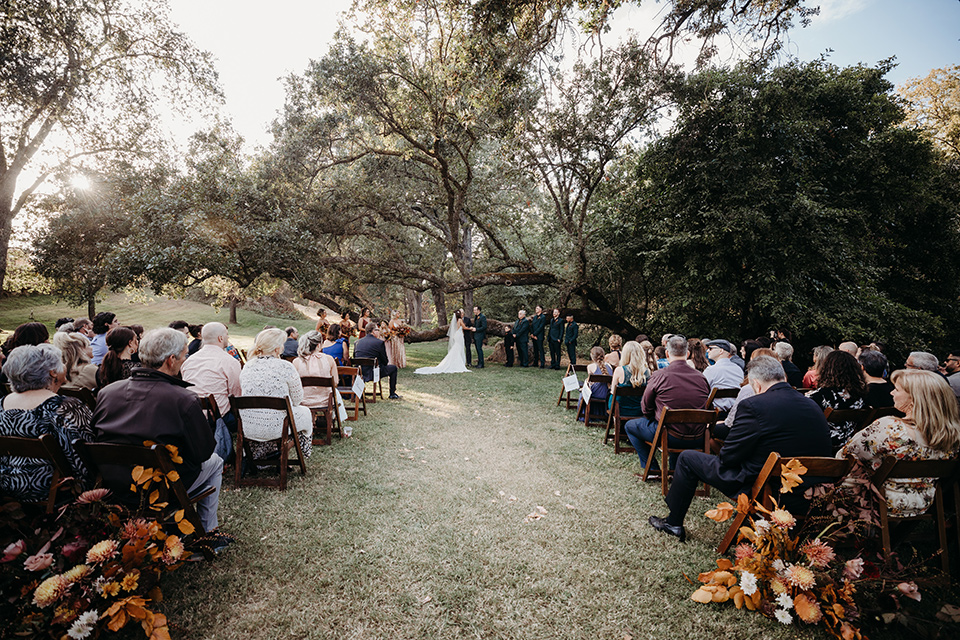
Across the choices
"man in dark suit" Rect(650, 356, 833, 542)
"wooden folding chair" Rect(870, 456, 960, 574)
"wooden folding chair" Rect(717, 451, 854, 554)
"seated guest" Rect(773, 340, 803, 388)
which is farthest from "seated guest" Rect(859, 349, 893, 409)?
"wooden folding chair" Rect(717, 451, 854, 554)

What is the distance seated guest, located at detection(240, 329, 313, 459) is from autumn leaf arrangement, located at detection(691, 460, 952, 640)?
13.4 feet

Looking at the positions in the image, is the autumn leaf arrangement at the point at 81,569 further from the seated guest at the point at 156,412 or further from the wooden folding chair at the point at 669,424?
the wooden folding chair at the point at 669,424

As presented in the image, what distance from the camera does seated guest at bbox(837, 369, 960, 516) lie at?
2.72 meters

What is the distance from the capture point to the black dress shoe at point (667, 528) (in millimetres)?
3584

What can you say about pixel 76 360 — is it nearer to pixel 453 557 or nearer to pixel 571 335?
pixel 453 557

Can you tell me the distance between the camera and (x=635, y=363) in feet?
18.9

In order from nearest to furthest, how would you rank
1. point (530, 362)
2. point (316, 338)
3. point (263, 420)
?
point (263, 420), point (316, 338), point (530, 362)

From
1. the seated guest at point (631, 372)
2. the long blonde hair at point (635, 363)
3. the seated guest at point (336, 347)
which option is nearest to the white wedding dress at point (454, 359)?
the seated guest at point (336, 347)

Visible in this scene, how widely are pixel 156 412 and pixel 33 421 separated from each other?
0.64 meters

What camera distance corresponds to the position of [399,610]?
268 centimetres

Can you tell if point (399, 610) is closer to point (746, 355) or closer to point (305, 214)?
point (746, 355)

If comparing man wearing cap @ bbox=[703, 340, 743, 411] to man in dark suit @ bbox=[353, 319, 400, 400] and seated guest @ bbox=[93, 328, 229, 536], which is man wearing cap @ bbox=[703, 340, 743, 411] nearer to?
seated guest @ bbox=[93, 328, 229, 536]

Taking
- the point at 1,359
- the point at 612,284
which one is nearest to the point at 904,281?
the point at 612,284

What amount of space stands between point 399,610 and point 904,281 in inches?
686
